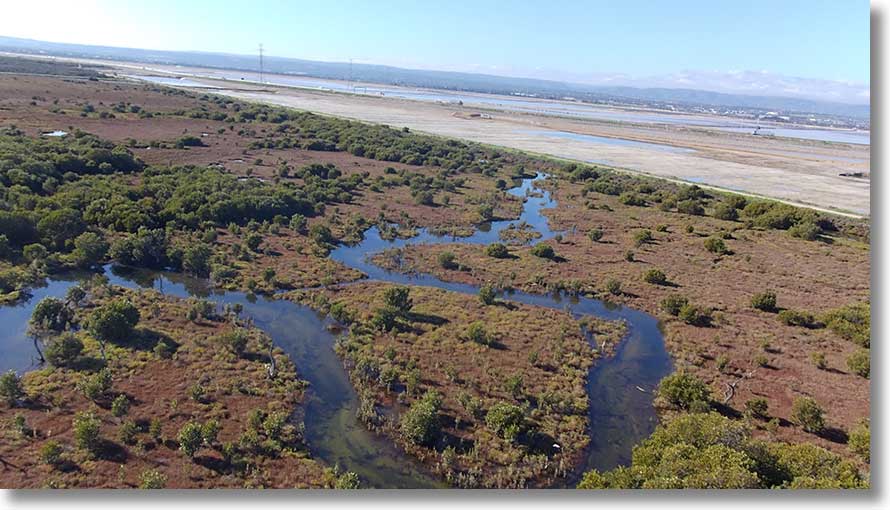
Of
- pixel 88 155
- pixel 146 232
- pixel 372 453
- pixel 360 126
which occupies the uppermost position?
pixel 360 126

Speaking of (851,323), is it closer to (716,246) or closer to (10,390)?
(716,246)

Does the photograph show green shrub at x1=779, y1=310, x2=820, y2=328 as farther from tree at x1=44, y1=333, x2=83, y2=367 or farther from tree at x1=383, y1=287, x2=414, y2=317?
tree at x1=44, y1=333, x2=83, y2=367

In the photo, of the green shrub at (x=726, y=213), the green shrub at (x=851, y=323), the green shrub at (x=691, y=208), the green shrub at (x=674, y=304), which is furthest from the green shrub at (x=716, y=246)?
the green shrub at (x=691, y=208)

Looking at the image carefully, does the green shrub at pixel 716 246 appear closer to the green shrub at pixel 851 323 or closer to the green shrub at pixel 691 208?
the green shrub at pixel 851 323

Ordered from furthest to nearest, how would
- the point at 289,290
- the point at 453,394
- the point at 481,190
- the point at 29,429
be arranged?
the point at 481,190
the point at 289,290
the point at 453,394
the point at 29,429

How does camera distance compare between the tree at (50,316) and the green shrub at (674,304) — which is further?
the green shrub at (674,304)

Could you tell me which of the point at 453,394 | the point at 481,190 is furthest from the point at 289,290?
the point at 481,190

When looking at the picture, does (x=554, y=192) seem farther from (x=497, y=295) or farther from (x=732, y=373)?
(x=732, y=373)

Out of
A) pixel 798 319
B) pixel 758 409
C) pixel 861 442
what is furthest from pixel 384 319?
pixel 798 319
